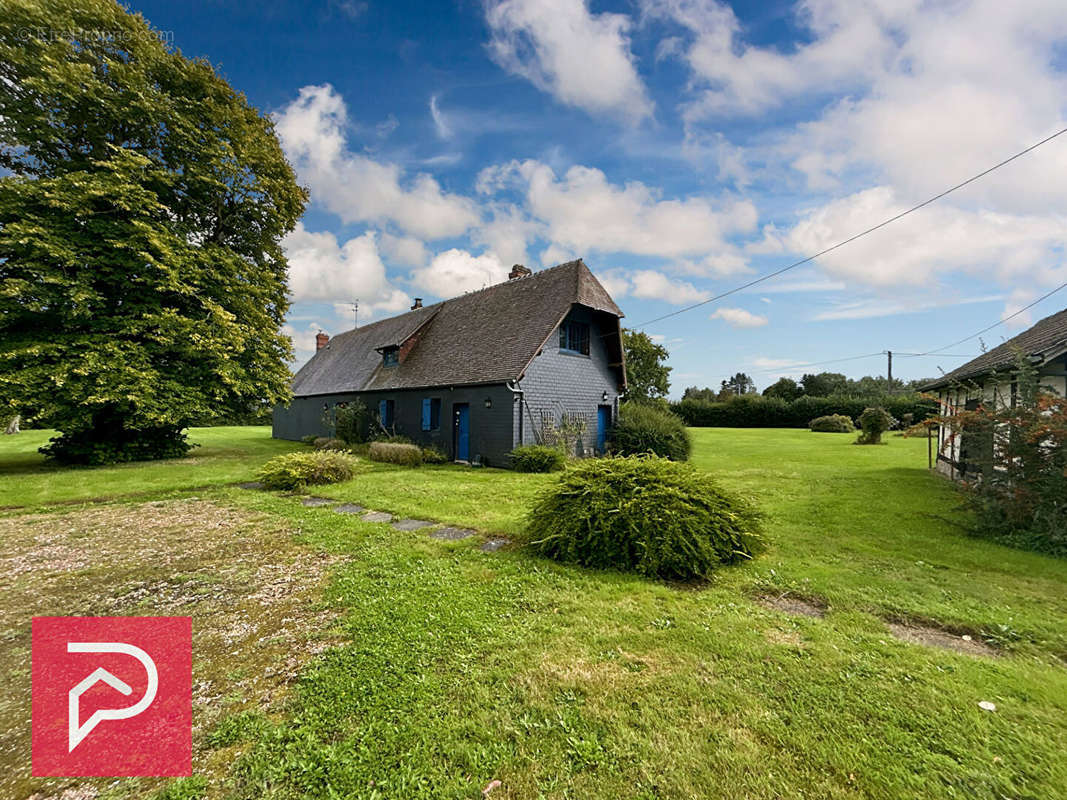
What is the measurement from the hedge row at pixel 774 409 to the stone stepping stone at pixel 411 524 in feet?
109

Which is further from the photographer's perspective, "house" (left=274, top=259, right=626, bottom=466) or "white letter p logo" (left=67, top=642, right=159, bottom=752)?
"house" (left=274, top=259, right=626, bottom=466)

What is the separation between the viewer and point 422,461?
14562 millimetres

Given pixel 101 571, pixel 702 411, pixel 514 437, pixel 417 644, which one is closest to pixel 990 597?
pixel 417 644

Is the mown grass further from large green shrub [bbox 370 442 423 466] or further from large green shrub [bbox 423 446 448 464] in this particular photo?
large green shrub [bbox 423 446 448 464]

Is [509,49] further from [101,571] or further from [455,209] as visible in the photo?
[101,571]

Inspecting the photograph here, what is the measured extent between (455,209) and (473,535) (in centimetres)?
1253

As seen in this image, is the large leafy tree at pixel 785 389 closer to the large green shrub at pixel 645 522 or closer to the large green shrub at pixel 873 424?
the large green shrub at pixel 873 424

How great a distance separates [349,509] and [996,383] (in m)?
11.5

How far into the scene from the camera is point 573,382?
15.3 m

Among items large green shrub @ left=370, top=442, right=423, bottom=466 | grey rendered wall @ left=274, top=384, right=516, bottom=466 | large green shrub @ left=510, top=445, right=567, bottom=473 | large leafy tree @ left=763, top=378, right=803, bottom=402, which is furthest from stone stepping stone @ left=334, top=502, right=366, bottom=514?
large leafy tree @ left=763, top=378, right=803, bottom=402

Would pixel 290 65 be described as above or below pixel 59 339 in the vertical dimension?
above

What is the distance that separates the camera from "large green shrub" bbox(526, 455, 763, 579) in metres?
4.76

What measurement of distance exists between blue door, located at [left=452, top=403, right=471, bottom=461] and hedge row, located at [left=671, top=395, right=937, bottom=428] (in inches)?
1049

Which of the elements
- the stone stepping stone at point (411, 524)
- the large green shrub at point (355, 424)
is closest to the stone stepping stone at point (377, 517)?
the stone stepping stone at point (411, 524)
